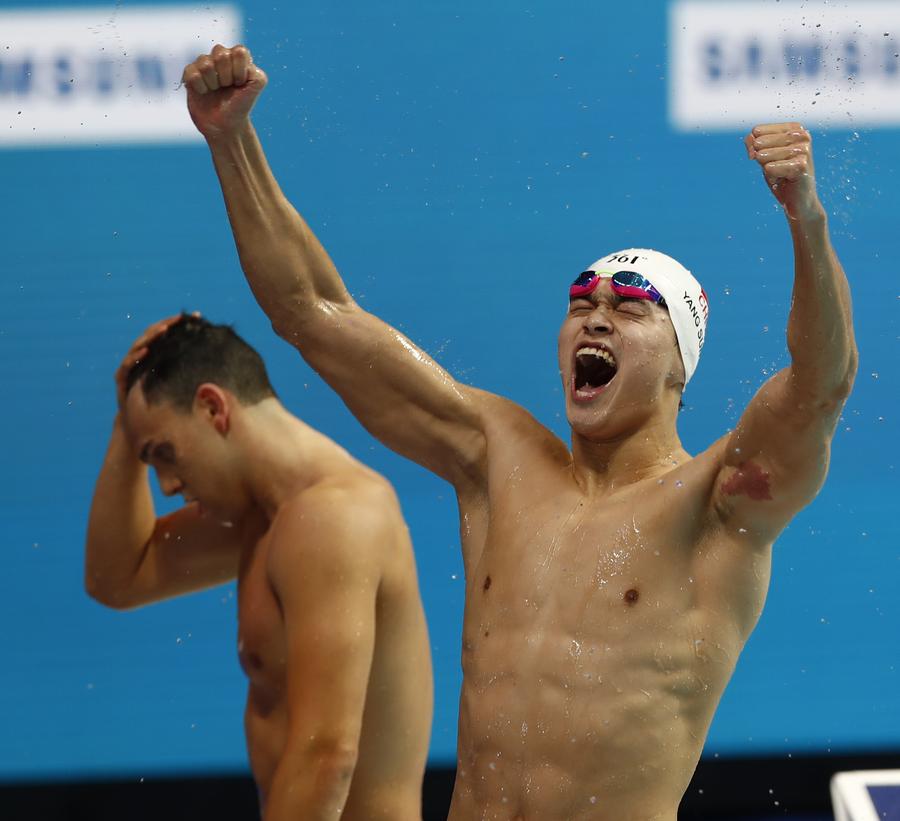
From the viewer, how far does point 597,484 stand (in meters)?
2.42

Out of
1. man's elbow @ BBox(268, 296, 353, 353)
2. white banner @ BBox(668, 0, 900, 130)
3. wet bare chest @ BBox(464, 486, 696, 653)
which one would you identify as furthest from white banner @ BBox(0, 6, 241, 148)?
wet bare chest @ BBox(464, 486, 696, 653)

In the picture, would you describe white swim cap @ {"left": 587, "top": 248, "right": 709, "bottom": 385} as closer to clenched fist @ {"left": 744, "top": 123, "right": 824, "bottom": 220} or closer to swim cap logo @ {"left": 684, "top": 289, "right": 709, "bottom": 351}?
swim cap logo @ {"left": 684, "top": 289, "right": 709, "bottom": 351}

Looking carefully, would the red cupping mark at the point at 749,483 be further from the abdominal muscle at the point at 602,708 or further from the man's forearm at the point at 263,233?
the man's forearm at the point at 263,233

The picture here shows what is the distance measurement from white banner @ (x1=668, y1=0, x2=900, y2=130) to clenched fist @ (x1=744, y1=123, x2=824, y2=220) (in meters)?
1.86

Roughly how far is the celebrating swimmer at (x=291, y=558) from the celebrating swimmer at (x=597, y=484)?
0.23 metres

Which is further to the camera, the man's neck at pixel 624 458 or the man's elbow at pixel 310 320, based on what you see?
the man's elbow at pixel 310 320

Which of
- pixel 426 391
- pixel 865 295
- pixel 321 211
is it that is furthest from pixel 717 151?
pixel 426 391

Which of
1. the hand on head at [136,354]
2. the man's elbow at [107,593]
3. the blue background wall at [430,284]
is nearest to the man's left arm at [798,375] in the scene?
the hand on head at [136,354]

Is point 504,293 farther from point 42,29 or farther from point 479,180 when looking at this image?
point 42,29

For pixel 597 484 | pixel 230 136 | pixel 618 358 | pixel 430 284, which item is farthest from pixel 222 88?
pixel 430 284

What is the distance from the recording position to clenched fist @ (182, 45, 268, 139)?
2.47m

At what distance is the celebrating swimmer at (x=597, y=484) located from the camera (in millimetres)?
2121

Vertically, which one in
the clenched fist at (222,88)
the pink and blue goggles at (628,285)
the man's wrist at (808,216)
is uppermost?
the clenched fist at (222,88)

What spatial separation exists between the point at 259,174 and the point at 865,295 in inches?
76.1
